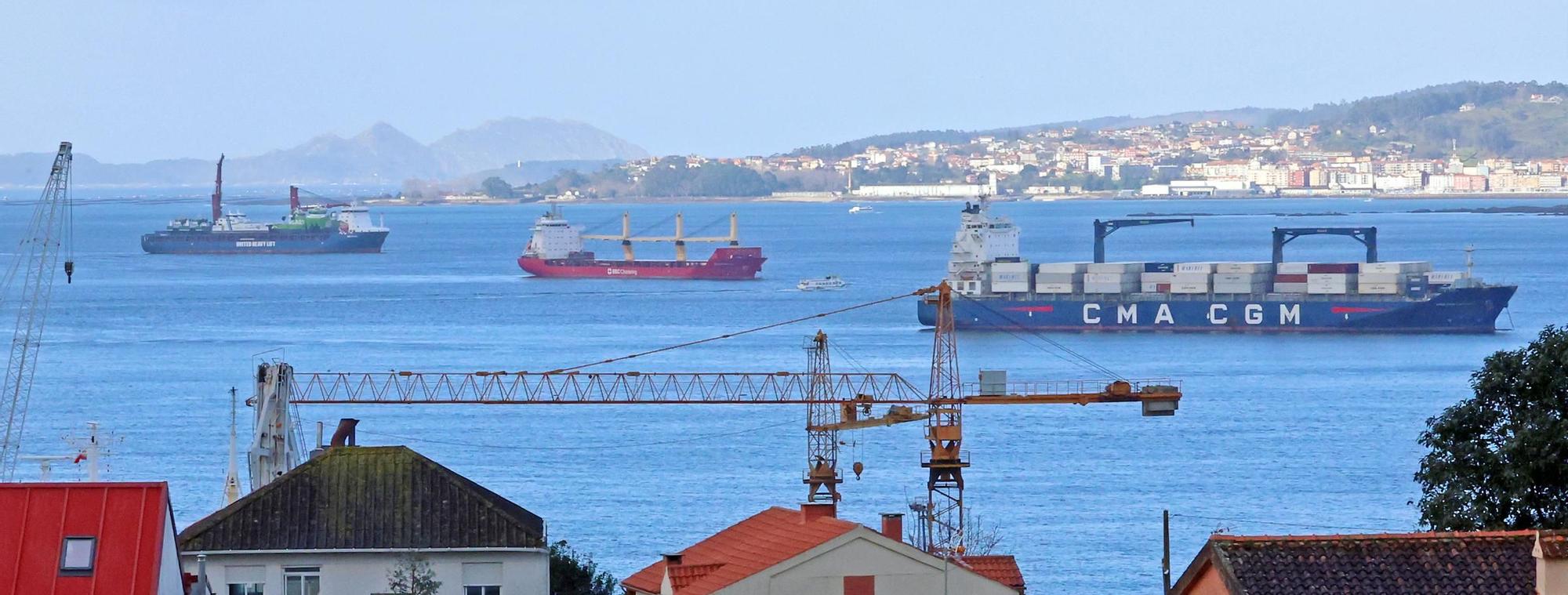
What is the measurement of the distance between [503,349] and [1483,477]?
6493 cm

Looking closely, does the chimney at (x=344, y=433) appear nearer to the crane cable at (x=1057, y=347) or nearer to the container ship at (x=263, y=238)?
the crane cable at (x=1057, y=347)

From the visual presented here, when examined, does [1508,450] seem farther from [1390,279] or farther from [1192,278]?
[1192,278]

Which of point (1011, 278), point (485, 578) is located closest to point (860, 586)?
point (485, 578)

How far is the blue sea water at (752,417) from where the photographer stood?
42406mm

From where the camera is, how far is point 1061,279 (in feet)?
303

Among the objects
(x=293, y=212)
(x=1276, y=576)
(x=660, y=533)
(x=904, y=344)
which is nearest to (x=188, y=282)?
(x=293, y=212)

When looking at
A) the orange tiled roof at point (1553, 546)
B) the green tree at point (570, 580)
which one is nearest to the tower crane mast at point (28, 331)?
the green tree at point (570, 580)

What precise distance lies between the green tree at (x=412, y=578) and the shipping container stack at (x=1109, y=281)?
74.5 meters

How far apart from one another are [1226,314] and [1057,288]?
662 centimetres

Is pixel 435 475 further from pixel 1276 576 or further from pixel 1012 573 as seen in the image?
pixel 1276 576

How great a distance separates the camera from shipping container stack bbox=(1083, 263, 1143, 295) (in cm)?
9162

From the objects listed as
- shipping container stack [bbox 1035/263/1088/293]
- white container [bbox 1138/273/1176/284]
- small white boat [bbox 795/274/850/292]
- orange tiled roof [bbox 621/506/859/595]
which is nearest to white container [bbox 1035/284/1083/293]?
shipping container stack [bbox 1035/263/1088/293]

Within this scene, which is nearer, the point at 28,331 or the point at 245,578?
the point at 245,578

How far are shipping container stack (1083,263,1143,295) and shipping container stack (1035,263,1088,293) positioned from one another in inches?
11.6
